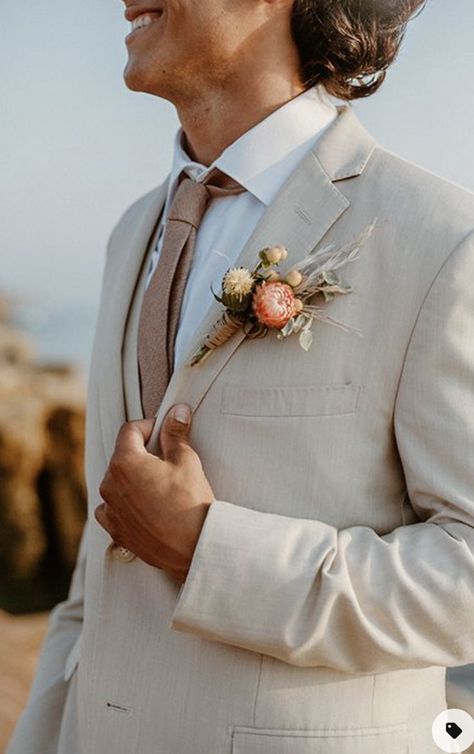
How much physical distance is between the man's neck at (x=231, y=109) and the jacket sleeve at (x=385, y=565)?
54 cm

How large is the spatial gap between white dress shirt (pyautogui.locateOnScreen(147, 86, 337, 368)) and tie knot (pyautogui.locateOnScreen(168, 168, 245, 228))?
0.05 feet

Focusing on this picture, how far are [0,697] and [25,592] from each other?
1498 mm

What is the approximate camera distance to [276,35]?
1.99 meters

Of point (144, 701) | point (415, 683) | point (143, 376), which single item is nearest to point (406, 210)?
point (143, 376)

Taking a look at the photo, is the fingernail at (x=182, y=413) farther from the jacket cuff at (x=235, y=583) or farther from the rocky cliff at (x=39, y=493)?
the rocky cliff at (x=39, y=493)

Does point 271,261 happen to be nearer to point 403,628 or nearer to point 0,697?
point 403,628

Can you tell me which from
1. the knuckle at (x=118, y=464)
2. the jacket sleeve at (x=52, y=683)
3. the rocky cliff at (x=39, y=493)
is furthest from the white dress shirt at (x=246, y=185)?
the rocky cliff at (x=39, y=493)

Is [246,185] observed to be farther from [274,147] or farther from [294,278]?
[294,278]

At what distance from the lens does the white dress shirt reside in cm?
184

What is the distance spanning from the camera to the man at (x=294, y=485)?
155cm

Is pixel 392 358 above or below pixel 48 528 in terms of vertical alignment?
above

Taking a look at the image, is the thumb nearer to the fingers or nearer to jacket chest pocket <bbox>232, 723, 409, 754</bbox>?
the fingers

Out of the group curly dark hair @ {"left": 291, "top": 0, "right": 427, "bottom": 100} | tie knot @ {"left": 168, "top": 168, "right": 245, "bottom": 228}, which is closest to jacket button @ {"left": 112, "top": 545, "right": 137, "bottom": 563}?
tie knot @ {"left": 168, "top": 168, "right": 245, "bottom": 228}

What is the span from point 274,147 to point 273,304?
1.20 feet
